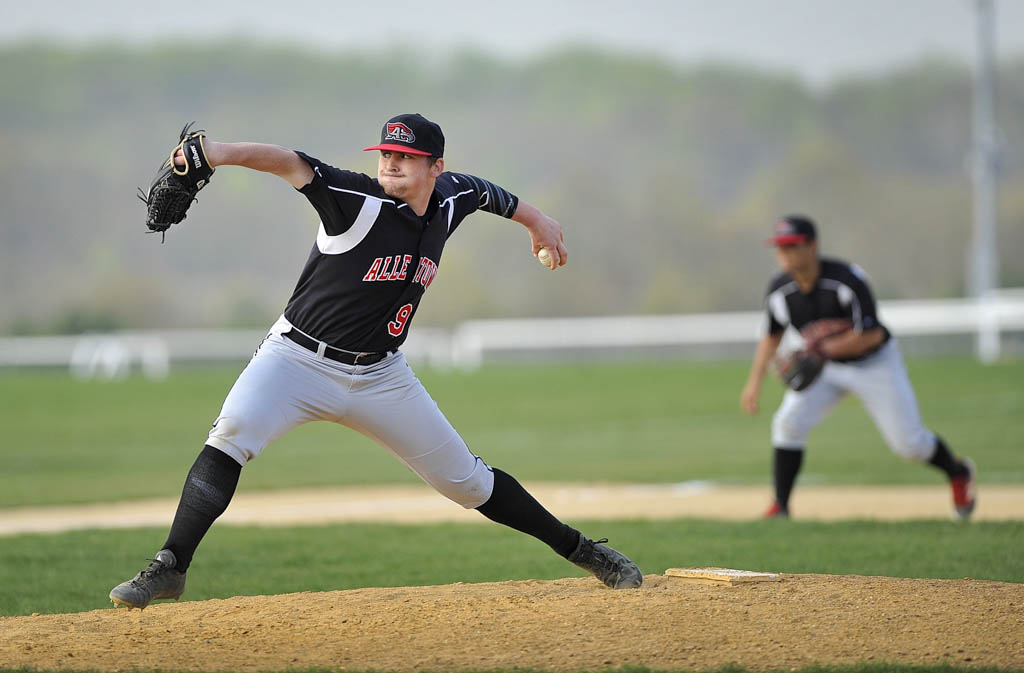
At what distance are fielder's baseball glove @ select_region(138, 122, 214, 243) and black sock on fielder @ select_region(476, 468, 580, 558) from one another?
1.73 m

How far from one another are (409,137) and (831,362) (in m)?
4.97

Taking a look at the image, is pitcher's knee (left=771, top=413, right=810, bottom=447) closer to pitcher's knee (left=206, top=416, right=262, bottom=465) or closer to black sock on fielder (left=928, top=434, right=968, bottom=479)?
black sock on fielder (left=928, top=434, right=968, bottom=479)

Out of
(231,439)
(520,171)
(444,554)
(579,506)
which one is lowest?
(579,506)

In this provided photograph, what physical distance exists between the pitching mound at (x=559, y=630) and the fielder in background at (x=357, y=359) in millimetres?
299

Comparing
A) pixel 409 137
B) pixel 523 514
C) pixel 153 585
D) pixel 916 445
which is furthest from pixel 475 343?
pixel 153 585

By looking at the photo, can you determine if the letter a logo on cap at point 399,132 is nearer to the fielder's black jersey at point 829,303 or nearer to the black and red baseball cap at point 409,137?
the black and red baseball cap at point 409,137

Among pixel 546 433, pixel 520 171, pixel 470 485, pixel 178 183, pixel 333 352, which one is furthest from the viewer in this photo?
pixel 520 171

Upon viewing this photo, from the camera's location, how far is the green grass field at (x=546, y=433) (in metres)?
13.8

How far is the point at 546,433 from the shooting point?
19.2 meters

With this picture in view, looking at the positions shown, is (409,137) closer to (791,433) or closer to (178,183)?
(178,183)

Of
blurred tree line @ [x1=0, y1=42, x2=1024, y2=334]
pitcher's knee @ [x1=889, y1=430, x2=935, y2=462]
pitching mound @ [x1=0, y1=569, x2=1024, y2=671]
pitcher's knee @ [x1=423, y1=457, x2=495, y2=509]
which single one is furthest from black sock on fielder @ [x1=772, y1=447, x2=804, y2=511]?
blurred tree line @ [x1=0, y1=42, x2=1024, y2=334]

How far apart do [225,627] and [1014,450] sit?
40.7ft

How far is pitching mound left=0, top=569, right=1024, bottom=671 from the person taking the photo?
14.0ft

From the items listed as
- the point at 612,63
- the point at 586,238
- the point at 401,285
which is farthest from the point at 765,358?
the point at 612,63
